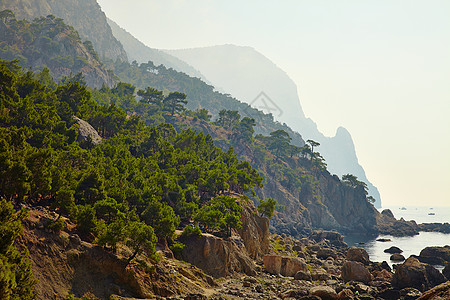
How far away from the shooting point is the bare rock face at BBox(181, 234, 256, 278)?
1810 inches

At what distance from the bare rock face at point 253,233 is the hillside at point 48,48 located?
129 metres

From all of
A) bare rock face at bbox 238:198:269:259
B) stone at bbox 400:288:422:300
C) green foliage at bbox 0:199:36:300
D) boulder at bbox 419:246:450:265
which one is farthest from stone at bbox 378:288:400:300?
green foliage at bbox 0:199:36:300

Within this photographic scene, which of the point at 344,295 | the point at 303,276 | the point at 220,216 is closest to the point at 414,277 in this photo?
the point at 303,276

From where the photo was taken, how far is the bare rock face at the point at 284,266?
55.0 metres

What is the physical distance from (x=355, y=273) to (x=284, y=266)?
457 inches

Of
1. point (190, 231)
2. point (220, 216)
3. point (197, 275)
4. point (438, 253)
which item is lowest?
point (197, 275)

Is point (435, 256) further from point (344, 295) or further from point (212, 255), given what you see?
point (212, 255)

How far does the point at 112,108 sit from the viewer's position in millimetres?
84938

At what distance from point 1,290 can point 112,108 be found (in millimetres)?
71396

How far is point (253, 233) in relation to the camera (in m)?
65.2

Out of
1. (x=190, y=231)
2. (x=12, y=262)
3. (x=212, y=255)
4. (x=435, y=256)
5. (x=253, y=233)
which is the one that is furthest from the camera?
(x=435, y=256)

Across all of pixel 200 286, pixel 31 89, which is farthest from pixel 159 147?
pixel 200 286

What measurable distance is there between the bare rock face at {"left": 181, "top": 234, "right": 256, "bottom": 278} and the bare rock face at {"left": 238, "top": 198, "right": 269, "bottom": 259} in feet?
36.2

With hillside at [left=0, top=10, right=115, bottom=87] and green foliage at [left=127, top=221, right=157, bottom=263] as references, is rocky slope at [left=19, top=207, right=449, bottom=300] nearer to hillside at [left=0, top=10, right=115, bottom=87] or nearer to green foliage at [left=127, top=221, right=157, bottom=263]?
green foliage at [left=127, top=221, right=157, bottom=263]
